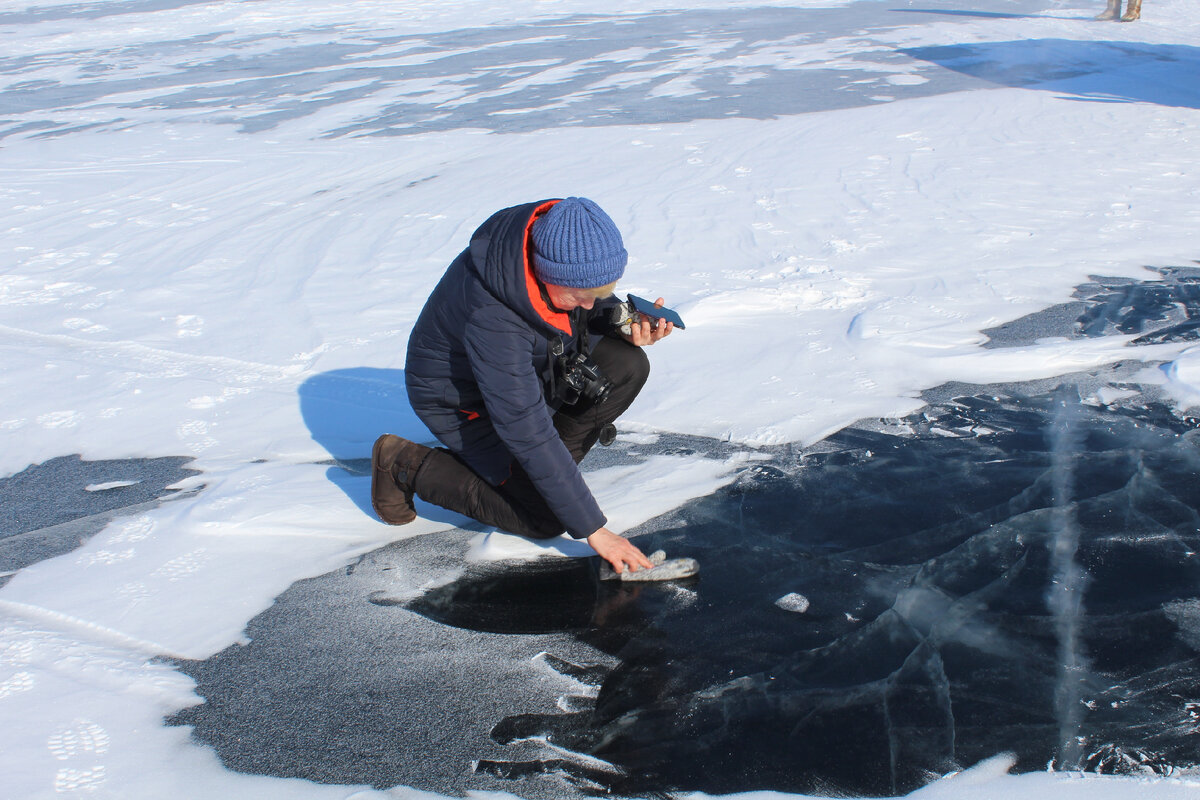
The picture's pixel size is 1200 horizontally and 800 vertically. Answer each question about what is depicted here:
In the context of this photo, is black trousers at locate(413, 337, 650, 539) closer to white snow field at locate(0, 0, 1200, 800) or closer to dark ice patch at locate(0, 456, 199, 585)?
white snow field at locate(0, 0, 1200, 800)

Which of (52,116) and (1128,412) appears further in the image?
(52,116)

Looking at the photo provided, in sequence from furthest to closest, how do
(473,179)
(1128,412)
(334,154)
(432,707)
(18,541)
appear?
(334,154), (473,179), (1128,412), (18,541), (432,707)

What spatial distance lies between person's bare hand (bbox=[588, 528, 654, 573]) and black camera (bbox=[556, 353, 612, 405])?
426mm

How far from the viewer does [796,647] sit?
Answer: 208cm

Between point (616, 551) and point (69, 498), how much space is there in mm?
1826

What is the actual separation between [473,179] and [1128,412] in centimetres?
467

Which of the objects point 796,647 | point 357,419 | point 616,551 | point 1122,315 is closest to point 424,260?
point 357,419

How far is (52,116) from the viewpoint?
365 inches

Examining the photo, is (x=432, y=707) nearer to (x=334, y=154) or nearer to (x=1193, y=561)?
(x=1193, y=561)

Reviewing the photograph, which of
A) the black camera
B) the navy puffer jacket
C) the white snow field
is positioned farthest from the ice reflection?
the black camera

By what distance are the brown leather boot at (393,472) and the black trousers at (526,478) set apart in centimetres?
3

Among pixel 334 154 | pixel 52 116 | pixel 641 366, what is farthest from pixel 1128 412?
pixel 52 116

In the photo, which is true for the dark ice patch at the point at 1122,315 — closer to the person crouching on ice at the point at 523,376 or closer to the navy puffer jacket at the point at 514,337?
the person crouching on ice at the point at 523,376

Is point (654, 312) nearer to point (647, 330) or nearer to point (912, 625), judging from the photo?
point (647, 330)
